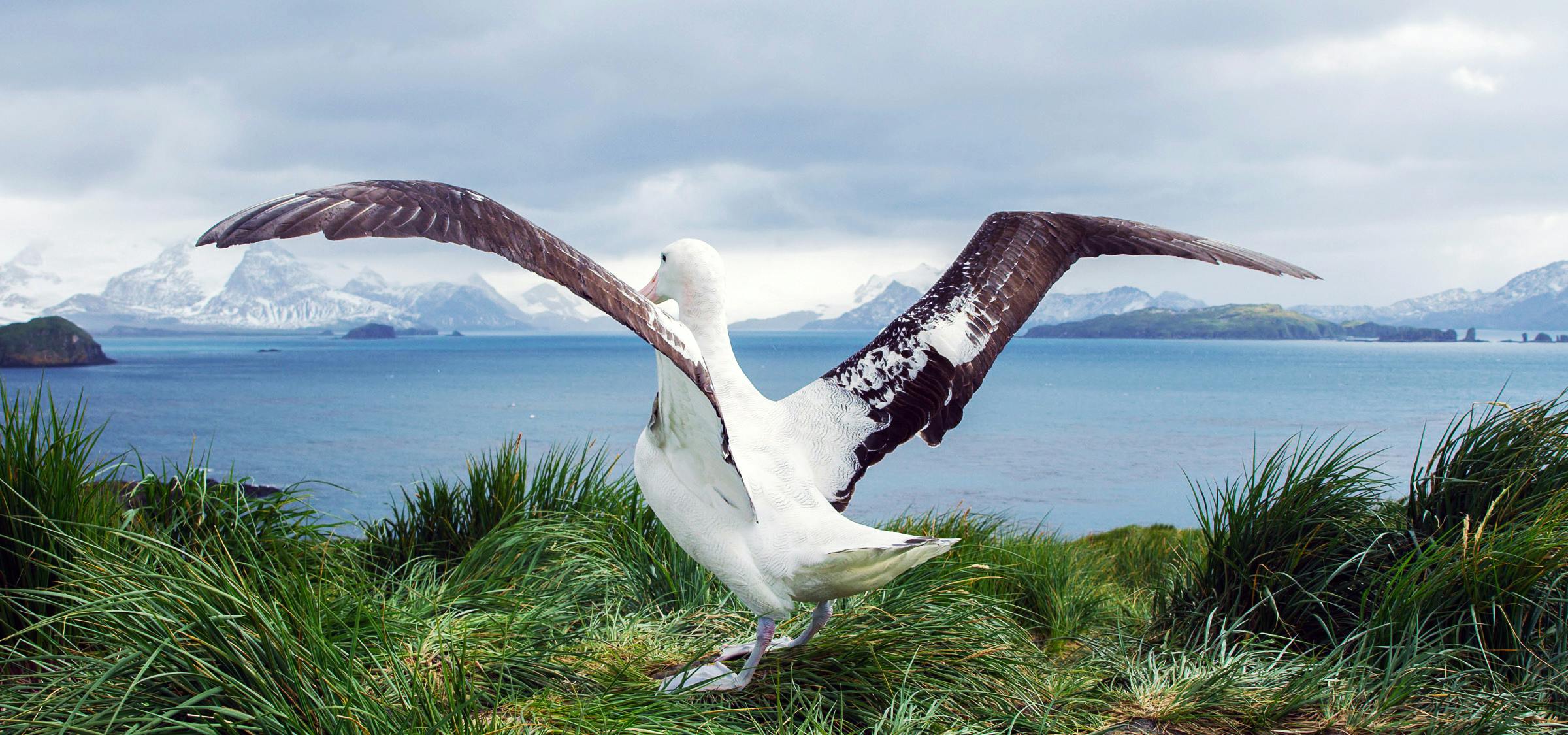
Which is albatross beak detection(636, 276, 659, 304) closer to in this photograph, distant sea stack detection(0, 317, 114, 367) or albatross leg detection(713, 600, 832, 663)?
albatross leg detection(713, 600, 832, 663)

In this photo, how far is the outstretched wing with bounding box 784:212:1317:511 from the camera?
14.1 ft

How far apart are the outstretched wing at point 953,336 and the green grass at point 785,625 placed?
75cm

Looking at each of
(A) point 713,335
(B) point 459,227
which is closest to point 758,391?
(A) point 713,335

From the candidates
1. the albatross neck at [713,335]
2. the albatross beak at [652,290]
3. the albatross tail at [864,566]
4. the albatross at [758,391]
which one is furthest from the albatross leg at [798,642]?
the albatross beak at [652,290]

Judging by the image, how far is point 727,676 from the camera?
3791mm

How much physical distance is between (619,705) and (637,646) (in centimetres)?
91

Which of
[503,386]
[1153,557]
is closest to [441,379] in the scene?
[503,386]

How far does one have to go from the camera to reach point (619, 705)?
11.0ft

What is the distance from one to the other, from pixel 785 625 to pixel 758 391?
1.56 metres

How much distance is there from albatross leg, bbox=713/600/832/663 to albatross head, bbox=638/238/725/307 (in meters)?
1.35

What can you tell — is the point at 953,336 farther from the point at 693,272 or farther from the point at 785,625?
the point at 785,625

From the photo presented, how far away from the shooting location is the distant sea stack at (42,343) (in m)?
Answer: 68.2

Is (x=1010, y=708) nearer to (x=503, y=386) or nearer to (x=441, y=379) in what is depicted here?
(x=503, y=386)

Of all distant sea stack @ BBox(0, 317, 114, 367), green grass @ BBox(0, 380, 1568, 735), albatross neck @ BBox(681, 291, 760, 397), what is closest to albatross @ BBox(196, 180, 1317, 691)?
albatross neck @ BBox(681, 291, 760, 397)
